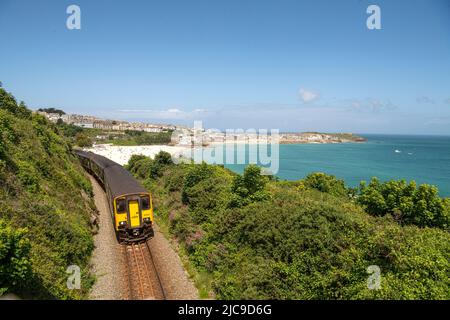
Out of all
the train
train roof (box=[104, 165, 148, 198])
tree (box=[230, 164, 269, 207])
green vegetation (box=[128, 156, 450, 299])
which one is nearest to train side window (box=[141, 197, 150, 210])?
the train

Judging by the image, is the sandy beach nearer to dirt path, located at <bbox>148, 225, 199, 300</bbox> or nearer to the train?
the train

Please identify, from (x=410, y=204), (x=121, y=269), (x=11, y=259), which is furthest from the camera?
(x=410, y=204)

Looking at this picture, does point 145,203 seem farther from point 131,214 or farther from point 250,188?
point 250,188

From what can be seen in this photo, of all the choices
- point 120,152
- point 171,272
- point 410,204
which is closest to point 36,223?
point 171,272

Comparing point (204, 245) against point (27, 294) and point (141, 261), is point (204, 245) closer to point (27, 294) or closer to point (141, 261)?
point (141, 261)
